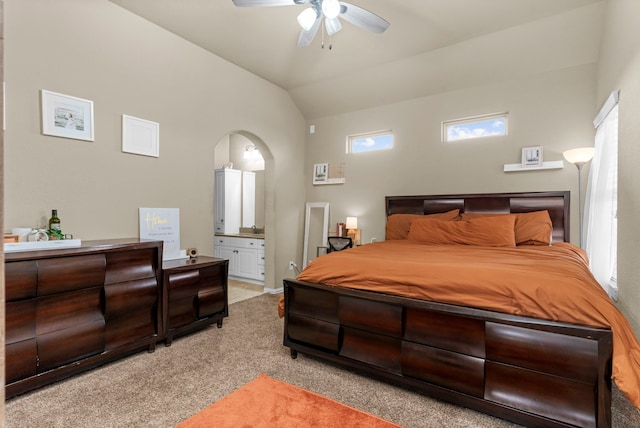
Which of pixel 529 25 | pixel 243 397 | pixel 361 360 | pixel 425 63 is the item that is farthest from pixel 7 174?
pixel 529 25

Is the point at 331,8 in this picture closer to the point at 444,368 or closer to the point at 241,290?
the point at 444,368

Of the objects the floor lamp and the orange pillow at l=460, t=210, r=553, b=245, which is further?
the orange pillow at l=460, t=210, r=553, b=245

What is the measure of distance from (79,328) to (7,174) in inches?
51.3

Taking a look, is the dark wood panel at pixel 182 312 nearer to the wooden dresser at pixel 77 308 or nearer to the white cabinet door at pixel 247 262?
the wooden dresser at pixel 77 308

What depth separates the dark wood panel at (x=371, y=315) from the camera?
7.08 feet

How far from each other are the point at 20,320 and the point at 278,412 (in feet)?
5.86

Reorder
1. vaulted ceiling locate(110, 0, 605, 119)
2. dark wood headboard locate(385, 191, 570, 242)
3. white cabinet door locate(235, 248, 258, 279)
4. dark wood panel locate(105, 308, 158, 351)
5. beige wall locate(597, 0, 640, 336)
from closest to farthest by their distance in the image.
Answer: beige wall locate(597, 0, 640, 336) → dark wood panel locate(105, 308, 158, 351) → vaulted ceiling locate(110, 0, 605, 119) → dark wood headboard locate(385, 191, 570, 242) → white cabinet door locate(235, 248, 258, 279)

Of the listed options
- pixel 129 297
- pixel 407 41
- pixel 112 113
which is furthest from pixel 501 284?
pixel 112 113

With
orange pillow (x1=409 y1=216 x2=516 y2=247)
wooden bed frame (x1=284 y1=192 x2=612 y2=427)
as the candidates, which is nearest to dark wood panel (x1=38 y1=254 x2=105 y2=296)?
wooden bed frame (x1=284 y1=192 x2=612 y2=427)

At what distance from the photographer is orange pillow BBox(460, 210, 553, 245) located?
11.0ft

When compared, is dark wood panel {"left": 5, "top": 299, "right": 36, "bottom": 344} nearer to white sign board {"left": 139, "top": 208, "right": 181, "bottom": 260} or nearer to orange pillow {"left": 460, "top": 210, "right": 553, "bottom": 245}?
white sign board {"left": 139, "top": 208, "right": 181, "bottom": 260}

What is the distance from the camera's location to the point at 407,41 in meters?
3.67

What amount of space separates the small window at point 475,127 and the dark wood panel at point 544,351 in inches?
118

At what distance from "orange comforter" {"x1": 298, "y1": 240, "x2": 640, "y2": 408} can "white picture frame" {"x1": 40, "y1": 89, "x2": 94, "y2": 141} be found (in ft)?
7.72
